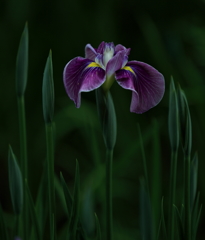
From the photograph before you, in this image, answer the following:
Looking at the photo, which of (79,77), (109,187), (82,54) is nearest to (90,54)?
(79,77)

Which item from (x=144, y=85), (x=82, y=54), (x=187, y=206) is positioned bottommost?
(x=187, y=206)

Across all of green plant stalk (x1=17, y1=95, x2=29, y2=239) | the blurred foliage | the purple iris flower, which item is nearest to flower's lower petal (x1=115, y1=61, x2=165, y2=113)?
the purple iris flower

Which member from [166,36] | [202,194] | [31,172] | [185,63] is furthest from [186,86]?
[31,172]

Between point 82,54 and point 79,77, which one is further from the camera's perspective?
point 82,54

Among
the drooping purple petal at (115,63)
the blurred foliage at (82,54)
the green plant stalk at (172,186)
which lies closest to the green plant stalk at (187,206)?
the green plant stalk at (172,186)

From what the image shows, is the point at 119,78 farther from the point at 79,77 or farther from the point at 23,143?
the point at 23,143

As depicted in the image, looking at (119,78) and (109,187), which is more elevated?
(119,78)

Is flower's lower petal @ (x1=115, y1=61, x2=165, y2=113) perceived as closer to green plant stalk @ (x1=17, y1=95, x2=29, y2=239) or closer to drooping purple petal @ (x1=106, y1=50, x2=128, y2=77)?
drooping purple petal @ (x1=106, y1=50, x2=128, y2=77)
